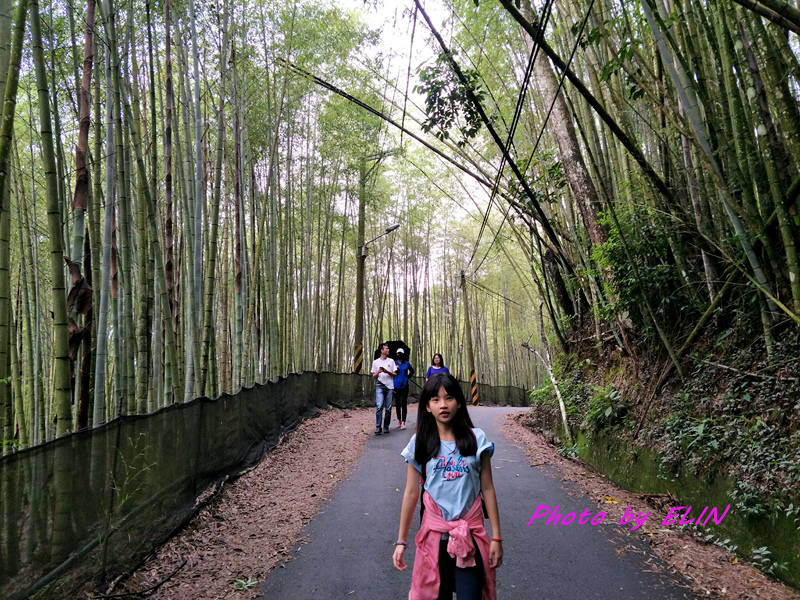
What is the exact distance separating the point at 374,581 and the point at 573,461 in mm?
3263

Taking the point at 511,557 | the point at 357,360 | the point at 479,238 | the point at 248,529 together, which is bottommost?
the point at 248,529

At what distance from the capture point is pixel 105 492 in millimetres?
2373

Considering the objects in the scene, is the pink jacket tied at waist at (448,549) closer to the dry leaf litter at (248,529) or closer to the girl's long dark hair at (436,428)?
the girl's long dark hair at (436,428)

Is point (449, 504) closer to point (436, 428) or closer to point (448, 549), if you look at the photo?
point (448, 549)

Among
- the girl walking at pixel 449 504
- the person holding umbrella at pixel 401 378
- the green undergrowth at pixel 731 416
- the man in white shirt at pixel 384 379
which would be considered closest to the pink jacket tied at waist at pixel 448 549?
the girl walking at pixel 449 504

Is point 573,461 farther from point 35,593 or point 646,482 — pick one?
point 35,593

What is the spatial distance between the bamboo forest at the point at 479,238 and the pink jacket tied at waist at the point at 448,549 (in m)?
0.09

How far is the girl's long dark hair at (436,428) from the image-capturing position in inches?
63.5

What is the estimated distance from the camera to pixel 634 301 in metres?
4.16

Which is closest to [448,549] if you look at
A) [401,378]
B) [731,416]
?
[731,416]

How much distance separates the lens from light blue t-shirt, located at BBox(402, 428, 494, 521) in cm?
153

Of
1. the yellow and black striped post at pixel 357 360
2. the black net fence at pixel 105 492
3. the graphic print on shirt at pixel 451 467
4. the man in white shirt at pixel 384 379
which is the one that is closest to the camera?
the graphic print on shirt at pixel 451 467

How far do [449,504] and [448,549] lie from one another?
13 centimetres

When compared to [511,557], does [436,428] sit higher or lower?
higher
